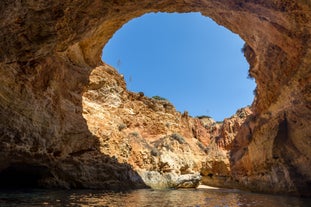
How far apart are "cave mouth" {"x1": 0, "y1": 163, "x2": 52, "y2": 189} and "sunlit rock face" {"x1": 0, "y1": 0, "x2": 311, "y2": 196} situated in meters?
0.10

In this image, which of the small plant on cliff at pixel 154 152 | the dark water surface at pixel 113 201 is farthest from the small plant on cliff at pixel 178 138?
the dark water surface at pixel 113 201

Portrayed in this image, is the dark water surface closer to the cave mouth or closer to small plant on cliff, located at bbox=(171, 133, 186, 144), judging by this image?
the cave mouth

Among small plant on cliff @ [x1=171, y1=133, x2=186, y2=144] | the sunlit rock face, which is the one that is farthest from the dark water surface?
small plant on cliff @ [x1=171, y1=133, x2=186, y2=144]

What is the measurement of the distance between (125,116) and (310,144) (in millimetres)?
21755

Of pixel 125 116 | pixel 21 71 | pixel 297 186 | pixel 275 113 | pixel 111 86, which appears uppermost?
pixel 111 86

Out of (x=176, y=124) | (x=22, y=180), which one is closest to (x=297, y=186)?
(x=22, y=180)

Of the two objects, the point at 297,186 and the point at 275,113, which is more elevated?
the point at 275,113

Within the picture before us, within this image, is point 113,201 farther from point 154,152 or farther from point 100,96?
point 154,152

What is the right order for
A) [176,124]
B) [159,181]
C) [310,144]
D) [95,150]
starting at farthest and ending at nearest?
[176,124] → [159,181] → [95,150] → [310,144]

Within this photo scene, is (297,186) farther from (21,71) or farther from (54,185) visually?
(21,71)

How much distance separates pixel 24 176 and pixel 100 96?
38.1ft

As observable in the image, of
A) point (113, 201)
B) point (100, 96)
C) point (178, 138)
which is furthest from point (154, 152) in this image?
point (113, 201)

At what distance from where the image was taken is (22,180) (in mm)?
16469

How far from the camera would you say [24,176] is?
16.2 metres
